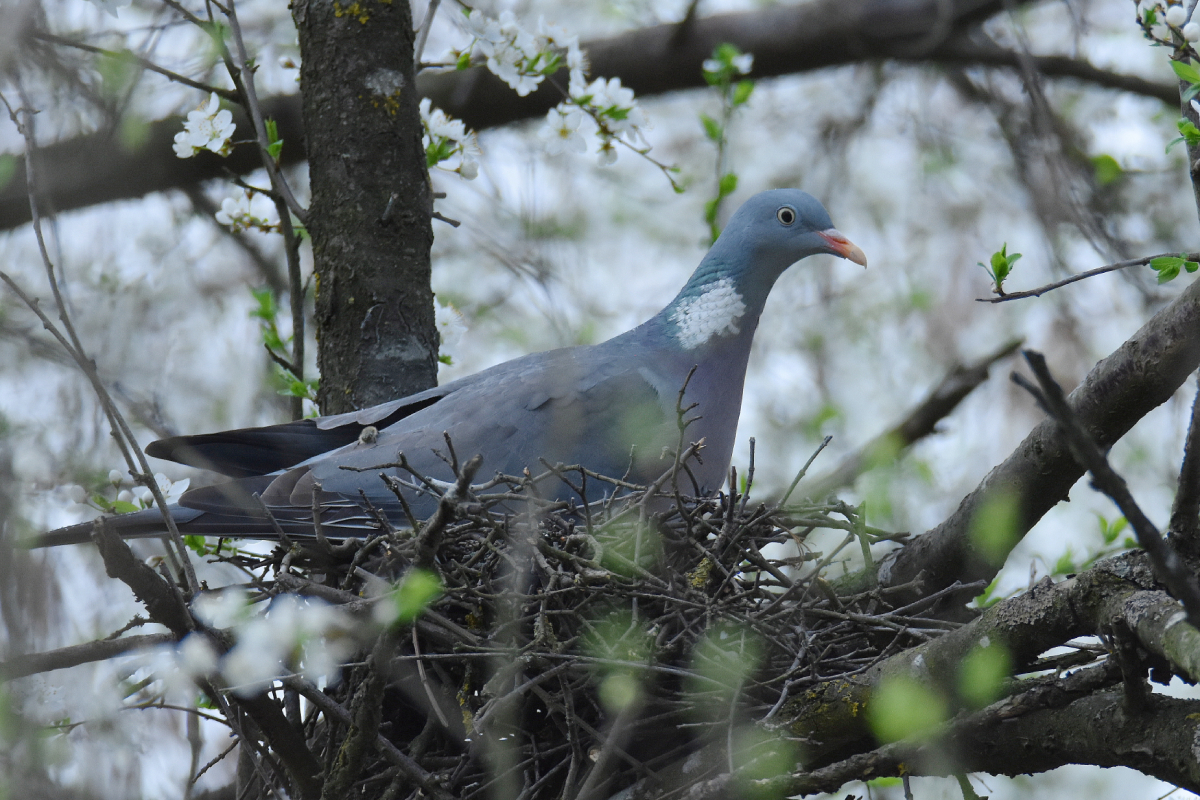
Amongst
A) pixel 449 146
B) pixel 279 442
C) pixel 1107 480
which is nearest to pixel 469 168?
pixel 449 146

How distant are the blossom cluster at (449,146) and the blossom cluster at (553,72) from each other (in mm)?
259

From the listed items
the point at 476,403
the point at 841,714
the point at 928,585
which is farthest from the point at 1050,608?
the point at 476,403

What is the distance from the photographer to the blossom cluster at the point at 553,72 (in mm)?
3846

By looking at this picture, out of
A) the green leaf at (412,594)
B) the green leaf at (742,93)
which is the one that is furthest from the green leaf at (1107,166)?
the green leaf at (412,594)

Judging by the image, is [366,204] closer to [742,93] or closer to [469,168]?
[469,168]

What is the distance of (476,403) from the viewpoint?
3.65 metres

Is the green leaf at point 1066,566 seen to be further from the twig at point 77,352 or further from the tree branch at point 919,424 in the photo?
the twig at point 77,352

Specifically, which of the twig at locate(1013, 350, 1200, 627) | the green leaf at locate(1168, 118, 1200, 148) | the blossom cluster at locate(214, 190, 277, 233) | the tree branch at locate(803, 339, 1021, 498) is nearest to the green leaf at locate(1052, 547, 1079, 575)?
the tree branch at locate(803, 339, 1021, 498)

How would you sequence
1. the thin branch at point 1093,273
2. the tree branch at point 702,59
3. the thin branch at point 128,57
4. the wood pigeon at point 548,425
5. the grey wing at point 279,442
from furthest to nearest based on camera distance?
the tree branch at point 702,59 → the grey wing at point 279,442 → the wood pigeon at point 548,425 → the thin branch at point 128,57 → the thin branch at point 1093,273

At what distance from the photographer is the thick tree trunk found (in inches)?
153

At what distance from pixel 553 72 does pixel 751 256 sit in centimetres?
95

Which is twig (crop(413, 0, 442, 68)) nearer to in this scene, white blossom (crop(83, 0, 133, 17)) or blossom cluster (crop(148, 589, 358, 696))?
white blossom (crop(83, 0, 133, 17))

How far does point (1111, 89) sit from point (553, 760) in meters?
4.76

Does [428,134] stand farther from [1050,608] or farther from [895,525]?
[1050,608]
